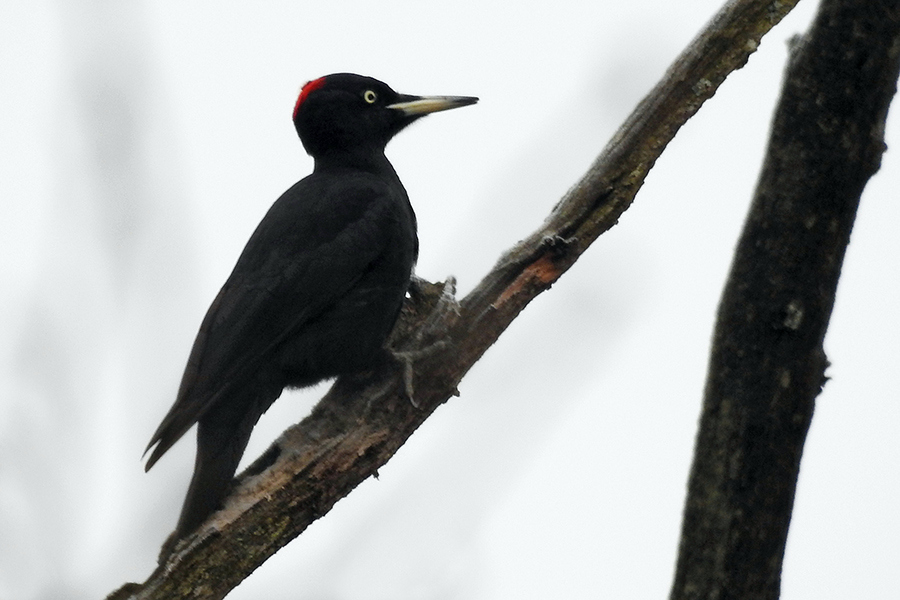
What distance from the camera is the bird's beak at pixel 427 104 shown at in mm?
5398

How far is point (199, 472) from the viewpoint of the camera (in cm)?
386

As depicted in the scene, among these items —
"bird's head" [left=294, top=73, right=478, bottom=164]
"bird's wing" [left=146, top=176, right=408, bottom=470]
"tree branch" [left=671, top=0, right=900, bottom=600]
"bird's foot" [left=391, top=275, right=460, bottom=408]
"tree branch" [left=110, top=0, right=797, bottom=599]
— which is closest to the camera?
"tree branch" [left=671, top=0, right=900, bottom=600]

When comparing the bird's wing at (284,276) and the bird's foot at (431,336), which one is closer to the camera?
the bird's foot at (431,336)

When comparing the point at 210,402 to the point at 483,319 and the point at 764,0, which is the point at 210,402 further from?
the point at 764,0

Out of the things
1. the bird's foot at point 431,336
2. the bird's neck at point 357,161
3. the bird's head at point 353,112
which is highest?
the bird's head at point 353,112

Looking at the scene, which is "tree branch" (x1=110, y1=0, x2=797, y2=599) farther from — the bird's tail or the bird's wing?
the bird's wing

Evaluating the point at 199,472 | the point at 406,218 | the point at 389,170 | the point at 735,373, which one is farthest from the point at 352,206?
the point at 735,373

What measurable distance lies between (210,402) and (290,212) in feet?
3.47

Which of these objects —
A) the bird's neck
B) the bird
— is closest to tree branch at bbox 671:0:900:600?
the bird

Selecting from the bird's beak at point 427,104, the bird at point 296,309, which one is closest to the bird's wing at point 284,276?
the bird at point 296,309

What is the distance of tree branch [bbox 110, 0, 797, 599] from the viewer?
3639mm

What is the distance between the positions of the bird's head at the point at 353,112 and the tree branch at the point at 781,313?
2.61m

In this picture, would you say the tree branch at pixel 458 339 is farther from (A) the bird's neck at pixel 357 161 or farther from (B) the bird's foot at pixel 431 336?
(A) the bird's neck at pixel 357 161

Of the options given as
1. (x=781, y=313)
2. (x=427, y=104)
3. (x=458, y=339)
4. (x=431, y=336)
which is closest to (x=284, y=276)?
(x=431, y=336)
